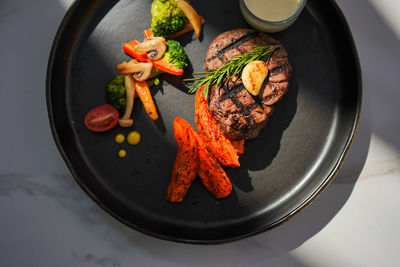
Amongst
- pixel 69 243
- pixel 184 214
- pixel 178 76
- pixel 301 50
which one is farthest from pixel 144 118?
pixel 301 50

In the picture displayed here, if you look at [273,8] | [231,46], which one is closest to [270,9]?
[273,8]

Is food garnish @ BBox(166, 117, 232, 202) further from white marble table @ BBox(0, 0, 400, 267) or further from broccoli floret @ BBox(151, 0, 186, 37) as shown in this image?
broccoli floret @ BBox(151, 0, 186, 37)

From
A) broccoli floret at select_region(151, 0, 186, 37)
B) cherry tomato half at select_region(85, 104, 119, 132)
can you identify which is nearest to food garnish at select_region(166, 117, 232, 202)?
cherry tomato half at select_region(85, 104, 119, 132)

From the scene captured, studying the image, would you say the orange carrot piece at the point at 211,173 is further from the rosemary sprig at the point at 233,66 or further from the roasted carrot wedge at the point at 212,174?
the rosemary sprig at the point at 233,66

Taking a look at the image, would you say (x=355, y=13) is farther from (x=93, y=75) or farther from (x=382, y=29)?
(x=93, y=75)

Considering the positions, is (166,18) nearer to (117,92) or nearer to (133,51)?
(133,51)
